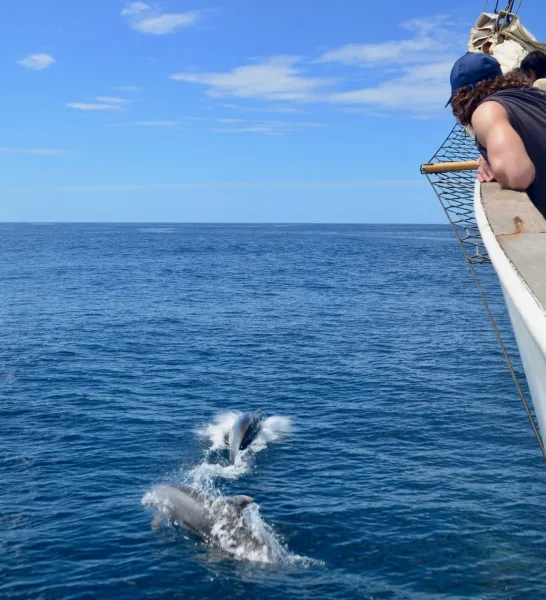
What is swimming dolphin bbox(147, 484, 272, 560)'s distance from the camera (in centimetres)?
1959

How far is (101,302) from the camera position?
6694cm

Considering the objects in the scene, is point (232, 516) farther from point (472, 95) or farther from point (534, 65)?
point (472, 95)

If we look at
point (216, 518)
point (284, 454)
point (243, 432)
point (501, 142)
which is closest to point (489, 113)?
point (501, 142)

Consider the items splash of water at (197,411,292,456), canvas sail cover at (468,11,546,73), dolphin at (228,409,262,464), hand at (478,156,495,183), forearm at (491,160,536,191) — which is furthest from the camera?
splash of water at (197,411,292,456)

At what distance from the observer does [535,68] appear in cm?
879

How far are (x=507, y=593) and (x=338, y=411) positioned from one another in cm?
1525

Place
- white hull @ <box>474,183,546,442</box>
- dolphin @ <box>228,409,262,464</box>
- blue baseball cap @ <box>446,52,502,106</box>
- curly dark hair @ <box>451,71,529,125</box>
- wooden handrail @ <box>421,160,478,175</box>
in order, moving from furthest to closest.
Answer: dolphin @ <box>228,409,262,464</box>, wooden handrail @ <box>421,160,478,175</box>, blue baseball cap @ <box>446,52,502,106</box>, curly dark hair @ <box>451,71,529,125</box>, white hull @ <box>474,183,546,442</box>

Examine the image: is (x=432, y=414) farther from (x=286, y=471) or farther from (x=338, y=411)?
(x=286, y=471)

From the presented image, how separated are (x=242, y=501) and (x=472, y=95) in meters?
16.1

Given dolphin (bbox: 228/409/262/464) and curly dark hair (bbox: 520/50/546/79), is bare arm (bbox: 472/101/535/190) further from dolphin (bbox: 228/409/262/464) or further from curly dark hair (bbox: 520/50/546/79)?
dolphin (bbox: 228/409/262/464)

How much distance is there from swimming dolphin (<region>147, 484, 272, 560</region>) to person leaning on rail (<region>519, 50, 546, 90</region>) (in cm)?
1470

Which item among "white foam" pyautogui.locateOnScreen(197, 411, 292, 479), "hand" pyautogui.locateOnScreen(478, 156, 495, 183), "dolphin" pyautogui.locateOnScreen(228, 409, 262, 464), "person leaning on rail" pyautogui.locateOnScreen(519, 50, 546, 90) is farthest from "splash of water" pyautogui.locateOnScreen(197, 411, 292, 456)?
"hand" pyautogui.locateOnScreen(478, 156, 495, 183)

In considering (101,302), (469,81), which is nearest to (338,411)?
(469,81)

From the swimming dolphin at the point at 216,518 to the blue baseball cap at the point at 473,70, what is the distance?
1561 centimetres
